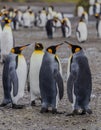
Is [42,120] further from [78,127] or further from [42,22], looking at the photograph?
[42,22]

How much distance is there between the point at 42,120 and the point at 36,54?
1154 mm

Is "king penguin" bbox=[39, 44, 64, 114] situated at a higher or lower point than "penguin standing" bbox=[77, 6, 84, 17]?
lower

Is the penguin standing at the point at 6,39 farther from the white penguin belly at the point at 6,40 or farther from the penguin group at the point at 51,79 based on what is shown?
the penguin group at the point at 51,79

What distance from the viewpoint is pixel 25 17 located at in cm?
2702

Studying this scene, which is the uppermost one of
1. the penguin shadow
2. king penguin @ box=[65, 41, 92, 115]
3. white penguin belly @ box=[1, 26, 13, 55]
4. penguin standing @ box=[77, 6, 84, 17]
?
penguin standing @ box=[77, 6, 84, 17]

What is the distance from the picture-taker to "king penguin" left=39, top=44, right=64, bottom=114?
23.1ft

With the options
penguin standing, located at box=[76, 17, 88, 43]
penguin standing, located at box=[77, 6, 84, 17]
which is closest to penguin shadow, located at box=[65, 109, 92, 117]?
penguin standing, located at box=[76, 17, 88, 43]

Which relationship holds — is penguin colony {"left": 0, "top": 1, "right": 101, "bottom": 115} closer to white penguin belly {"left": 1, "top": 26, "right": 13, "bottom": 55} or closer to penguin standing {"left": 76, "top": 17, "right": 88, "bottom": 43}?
white penguin belly {"left": 1, "top": 26, "right": 13, "bottom": 55}

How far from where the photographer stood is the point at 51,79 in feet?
23.2

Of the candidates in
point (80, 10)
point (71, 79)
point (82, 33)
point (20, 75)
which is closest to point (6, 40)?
point (20, 75)

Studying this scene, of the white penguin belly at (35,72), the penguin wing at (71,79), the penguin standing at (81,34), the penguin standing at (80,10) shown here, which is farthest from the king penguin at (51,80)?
the penguin standing at (80,10)

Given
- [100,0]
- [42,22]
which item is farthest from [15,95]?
[100,0]

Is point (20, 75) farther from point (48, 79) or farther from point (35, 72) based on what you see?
point (48, 79)

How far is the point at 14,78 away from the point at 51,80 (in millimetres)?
553
